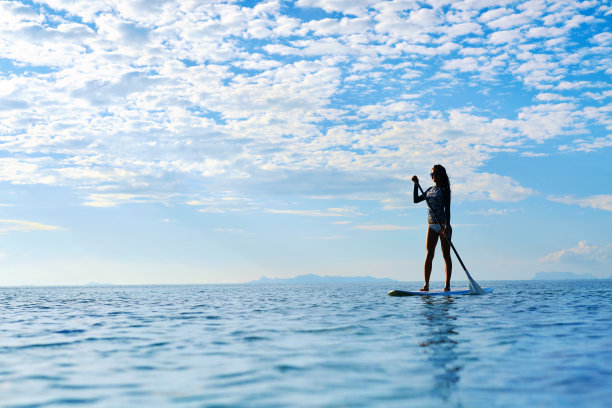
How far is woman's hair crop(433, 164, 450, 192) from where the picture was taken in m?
16.0

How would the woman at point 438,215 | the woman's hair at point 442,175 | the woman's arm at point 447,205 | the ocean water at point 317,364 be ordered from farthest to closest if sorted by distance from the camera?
the woman's hair at point 442,175
the woman's arm at point 447,205
the woman at point 438,215
the ocean water at point 317,364

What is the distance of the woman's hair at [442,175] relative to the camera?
16.0 meters

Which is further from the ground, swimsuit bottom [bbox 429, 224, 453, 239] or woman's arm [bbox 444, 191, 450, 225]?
woman's arm [bbox 444, 191, 450, 225]

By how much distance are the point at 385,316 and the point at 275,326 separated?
7.70 ft

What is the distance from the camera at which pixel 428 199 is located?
15.8 m

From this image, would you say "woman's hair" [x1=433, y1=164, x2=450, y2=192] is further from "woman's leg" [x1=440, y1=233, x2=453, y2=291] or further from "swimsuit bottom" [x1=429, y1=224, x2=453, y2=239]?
"woman's leg" [x1=440, y1=233, x2=453, y2=291]

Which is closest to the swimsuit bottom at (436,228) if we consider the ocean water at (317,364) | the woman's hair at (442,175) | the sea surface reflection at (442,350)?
the woman's hair at (442,175)

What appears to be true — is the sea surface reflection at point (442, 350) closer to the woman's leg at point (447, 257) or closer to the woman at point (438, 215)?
the woman's leg at point (447, 257)

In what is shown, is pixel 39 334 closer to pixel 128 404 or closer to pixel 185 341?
pixel 185 341

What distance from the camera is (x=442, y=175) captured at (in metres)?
16.0

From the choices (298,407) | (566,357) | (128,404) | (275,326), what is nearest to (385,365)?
(298,407)

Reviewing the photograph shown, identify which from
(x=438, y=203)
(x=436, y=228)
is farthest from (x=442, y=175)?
(x=436, y=228)

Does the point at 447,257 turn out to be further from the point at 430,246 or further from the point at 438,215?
the point at 438,215

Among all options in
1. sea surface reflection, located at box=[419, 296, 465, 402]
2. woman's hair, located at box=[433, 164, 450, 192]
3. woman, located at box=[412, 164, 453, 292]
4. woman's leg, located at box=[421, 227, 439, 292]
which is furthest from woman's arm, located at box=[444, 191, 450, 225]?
sea surface reflection, located at box=[419, 296, 465, 402]
